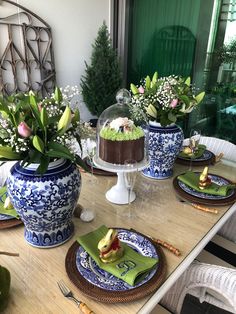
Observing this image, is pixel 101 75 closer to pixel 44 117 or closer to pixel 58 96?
pixel 58 96

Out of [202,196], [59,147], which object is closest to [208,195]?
[202,196]

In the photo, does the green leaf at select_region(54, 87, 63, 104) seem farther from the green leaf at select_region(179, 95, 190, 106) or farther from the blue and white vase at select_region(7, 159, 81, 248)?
the green leaf at select_region(179, 95, 190, 106)

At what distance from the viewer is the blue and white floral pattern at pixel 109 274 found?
669 mm

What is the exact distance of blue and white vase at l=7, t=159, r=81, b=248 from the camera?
74cm

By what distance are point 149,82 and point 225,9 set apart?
1814 millimetres

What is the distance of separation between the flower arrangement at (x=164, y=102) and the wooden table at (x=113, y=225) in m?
0.31

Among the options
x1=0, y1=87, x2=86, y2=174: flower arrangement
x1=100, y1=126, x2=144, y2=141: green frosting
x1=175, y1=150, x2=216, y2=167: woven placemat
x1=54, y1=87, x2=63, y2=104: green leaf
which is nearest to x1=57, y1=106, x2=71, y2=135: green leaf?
x1=0, y1=87, x2=86, y2=174: flower arrangement

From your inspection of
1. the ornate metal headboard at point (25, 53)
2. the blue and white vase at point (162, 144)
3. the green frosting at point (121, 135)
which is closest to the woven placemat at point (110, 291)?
the green frosting at point (121, 135)

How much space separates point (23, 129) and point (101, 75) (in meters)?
2.56

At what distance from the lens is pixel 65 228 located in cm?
85

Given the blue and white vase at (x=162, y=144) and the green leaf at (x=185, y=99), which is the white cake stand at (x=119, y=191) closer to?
the blue and white vase at (x=162, y=144)

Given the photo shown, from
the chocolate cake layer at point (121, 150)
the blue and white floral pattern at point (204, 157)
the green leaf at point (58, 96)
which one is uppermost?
the green leaf at point (58, 96)

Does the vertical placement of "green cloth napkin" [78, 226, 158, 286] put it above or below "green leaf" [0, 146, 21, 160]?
below

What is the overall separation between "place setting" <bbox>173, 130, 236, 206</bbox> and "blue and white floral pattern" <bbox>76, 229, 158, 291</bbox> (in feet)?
1.13
